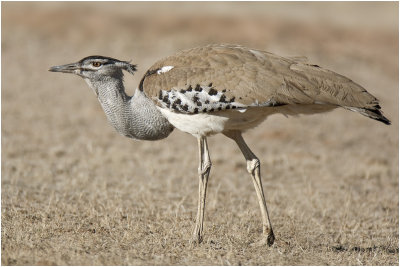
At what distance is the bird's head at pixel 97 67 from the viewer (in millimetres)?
5930

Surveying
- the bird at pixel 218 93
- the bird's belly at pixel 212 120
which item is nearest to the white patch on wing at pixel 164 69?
the bird at pixel 218 93

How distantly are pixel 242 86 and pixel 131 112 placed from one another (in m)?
1.09

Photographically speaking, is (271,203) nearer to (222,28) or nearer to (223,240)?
(223,240)

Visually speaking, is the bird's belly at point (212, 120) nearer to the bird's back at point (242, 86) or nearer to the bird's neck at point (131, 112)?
the bird's back at point (242, 86)

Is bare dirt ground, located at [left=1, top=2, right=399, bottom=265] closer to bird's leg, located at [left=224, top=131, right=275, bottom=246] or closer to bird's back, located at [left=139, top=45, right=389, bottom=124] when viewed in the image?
bird's leg, located at [left=224, top=131, right=275, bottom=246]

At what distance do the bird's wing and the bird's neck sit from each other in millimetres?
187

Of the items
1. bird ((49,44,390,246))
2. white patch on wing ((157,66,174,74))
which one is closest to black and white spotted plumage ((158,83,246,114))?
bird ((49,44,390,246))

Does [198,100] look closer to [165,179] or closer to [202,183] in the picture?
[202,183]

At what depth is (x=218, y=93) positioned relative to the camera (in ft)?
17.7

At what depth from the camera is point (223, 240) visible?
5883 millimetres

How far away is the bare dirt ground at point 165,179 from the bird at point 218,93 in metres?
0.69

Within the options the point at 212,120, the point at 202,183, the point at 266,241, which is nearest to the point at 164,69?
the point at 212,120

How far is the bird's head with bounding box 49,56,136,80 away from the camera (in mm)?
5930

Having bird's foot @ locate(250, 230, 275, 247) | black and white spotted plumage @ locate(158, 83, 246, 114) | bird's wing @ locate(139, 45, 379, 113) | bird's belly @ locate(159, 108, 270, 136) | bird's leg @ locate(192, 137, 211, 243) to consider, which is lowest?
bird's foot @ locate(250, 230, 275, 247)
